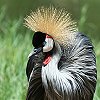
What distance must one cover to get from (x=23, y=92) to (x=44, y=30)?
1.02 metres

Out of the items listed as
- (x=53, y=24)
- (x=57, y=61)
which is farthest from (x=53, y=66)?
(x=53, y=24)

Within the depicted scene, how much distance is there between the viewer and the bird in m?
3.35

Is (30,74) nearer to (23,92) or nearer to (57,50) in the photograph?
(57,50)

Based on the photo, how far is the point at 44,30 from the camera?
3.43 metres

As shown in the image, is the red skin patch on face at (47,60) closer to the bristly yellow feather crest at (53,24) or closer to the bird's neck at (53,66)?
the bird's neck at (53,66)

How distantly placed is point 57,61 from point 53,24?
22 cm

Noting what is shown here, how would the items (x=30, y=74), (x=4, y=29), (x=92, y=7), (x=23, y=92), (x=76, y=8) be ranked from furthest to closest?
(x=92, y=7) → (x=76, y=8) → (x=4, y=29) → (x=23, y=92) → (x=30, y=74)

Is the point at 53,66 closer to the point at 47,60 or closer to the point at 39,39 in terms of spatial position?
the point at 47,60

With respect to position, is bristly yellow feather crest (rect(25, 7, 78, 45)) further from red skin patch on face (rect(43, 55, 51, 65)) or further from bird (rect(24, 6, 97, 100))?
red skin patch on face (rect(43, 55, 51, 65))

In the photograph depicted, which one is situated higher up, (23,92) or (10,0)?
(10,0)

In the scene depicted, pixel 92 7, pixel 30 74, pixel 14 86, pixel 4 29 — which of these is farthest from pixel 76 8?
pixel 30 74

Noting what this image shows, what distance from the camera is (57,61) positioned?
3.38m

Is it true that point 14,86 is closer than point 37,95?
No

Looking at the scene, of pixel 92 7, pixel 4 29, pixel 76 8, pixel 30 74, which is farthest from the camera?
pixel 92 7
